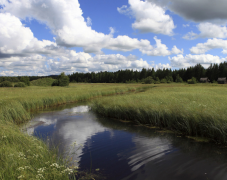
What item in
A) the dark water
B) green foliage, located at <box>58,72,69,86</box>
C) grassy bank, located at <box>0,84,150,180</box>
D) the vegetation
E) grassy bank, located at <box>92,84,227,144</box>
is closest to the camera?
the vegetation

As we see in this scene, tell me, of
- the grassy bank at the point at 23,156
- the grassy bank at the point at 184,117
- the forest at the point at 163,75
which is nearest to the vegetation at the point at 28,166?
the grassy bank at the point at 23,156

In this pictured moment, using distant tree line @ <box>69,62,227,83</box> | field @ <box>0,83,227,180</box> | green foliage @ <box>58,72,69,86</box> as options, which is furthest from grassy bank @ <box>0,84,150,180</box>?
distant tree line @ <box>69,62,227,83</box>

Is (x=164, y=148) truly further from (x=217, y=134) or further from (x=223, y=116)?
(x=223, y=116)

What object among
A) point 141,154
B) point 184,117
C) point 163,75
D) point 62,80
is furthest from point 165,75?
point 141,154

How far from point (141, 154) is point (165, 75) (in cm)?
9902

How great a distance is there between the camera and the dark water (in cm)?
569

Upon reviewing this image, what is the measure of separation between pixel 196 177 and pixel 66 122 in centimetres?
1014

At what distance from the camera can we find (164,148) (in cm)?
771

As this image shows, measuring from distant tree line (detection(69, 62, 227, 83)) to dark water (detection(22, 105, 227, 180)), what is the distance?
82.7 m

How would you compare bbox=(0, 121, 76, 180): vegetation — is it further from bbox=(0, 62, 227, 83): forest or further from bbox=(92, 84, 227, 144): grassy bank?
bbox=(0, 62, 227, 83): forest

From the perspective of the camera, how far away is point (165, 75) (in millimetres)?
99812

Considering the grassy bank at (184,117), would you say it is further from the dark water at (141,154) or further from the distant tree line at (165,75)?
the distant tree line at (165,75)

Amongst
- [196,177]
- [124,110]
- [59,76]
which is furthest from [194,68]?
[196,177]

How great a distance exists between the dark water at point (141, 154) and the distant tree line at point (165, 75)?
82723 mm
